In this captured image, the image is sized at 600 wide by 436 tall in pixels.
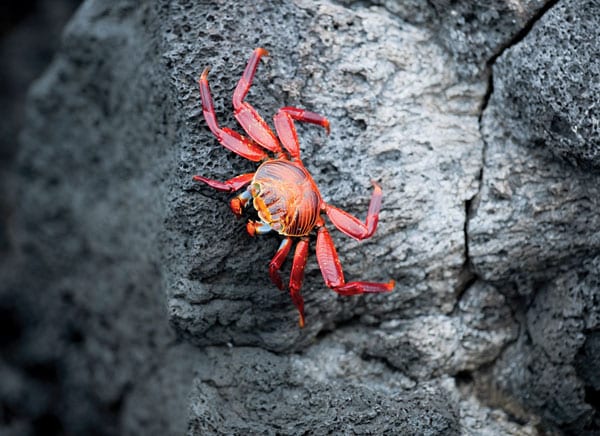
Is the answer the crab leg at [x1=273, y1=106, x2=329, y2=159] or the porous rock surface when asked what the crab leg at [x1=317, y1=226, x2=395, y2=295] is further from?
the crab leg at [x1=273, y1=106, x2=329, y2=159]

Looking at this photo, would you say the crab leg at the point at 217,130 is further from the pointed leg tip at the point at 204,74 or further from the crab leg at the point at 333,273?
the crab leg at the point at 333,273

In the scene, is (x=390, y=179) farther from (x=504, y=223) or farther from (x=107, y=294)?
(x=107, y=294)

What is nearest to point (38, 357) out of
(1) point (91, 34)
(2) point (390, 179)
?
(1) point (91, 34)

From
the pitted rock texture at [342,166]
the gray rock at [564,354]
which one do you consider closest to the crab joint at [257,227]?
the pitted rock texture at [342,166]

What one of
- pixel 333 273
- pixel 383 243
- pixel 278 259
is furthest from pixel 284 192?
pixel 383 243

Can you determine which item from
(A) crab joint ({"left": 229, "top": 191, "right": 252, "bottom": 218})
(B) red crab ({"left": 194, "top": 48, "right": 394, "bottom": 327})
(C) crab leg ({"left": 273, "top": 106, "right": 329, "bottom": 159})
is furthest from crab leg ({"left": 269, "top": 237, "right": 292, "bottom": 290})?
(C) crab leg ({"left": 273, "top": 106, "right": 329, "bottom": 159})
